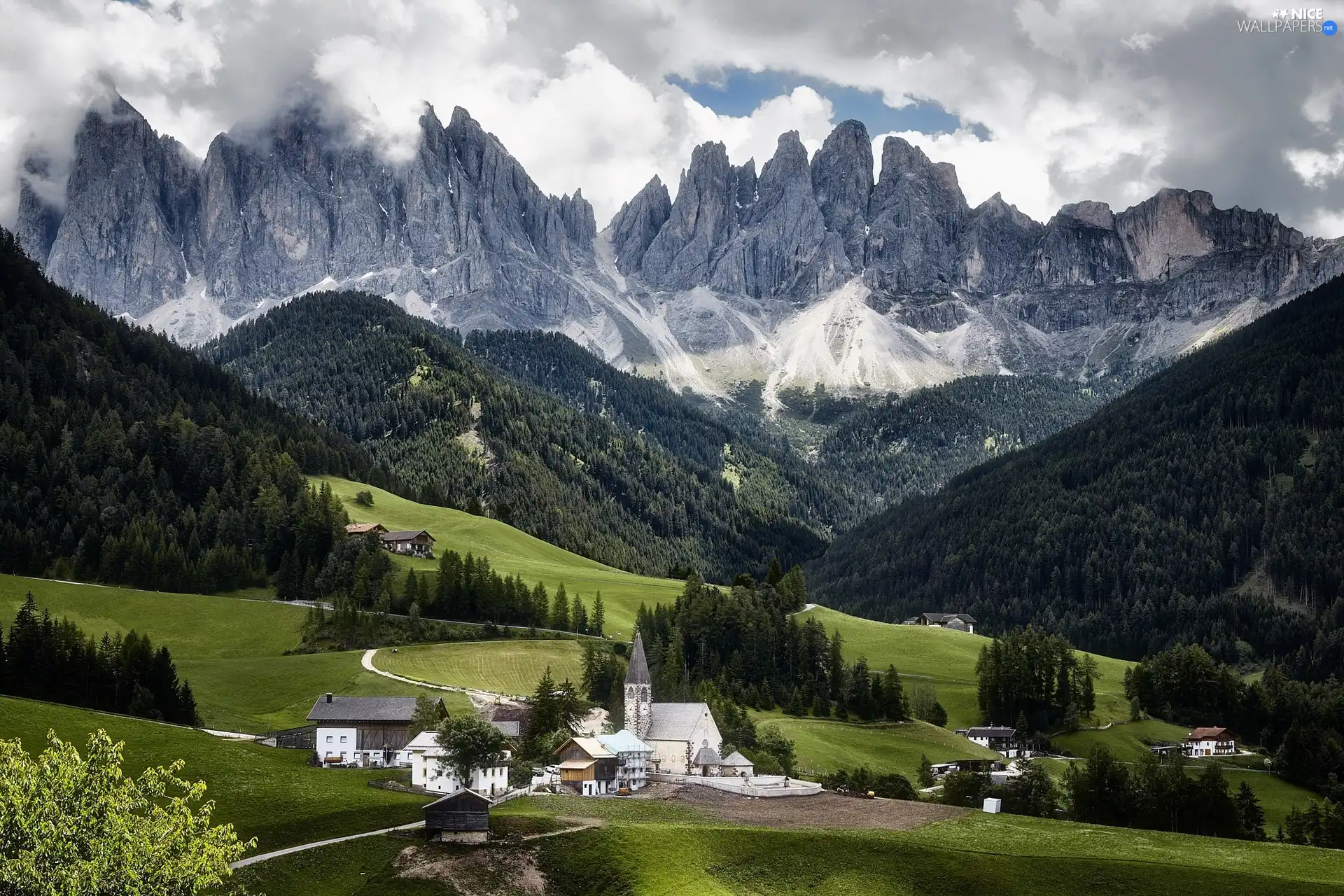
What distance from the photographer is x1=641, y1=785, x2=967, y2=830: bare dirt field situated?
90.1 meters

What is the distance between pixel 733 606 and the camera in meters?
169

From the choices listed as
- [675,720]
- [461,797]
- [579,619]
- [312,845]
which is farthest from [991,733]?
[312,845]

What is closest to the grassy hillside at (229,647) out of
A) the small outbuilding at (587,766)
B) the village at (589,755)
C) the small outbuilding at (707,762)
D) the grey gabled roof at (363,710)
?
the grey gabled roof at (363,710)

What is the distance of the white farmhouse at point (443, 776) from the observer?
97.4 meters

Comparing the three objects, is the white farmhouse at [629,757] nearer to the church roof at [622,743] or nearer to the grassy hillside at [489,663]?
the church roof at [622,743]

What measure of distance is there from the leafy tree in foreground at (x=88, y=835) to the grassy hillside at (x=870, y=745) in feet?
257

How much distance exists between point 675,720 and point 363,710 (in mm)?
27076

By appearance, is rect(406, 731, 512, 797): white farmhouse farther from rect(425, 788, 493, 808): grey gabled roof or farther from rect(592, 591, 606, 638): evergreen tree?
rect(592, 591, 606, 638): evergreen tree

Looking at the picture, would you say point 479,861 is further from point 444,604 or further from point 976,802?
point 444,604

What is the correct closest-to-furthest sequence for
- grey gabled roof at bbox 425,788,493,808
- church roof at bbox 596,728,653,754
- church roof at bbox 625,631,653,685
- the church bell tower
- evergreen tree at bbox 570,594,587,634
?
1. grey gabled roof at bbox 425,788,493,808
2. church roof at bbox 596,728,653,754
3. the church bell tower
4. church roof at bbox 625,631,653,685
5. evergreen tree at bbox 570,594,587,634

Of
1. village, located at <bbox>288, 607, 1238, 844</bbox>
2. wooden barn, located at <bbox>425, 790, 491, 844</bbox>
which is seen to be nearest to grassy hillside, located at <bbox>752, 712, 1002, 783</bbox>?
village, located at <bbox>288, 607, 1238, 844</bbox>

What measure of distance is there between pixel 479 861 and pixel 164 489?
140 m

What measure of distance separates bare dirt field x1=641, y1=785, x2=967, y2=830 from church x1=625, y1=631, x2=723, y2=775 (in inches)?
439

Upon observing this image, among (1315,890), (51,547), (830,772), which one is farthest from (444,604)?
(1315,890)
